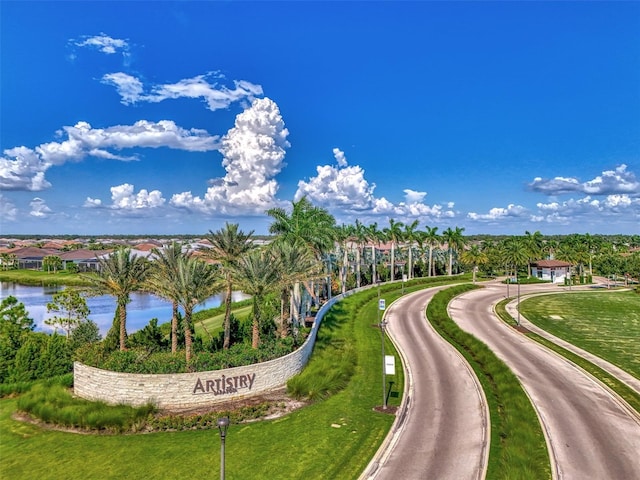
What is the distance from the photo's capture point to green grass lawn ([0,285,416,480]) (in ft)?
61.3

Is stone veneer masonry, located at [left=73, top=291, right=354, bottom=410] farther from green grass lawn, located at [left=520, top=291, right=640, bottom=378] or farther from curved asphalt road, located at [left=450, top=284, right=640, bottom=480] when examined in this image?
green grass lawn, located at [left=520, top=291, right=640, bottom=378]

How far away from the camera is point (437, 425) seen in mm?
22766

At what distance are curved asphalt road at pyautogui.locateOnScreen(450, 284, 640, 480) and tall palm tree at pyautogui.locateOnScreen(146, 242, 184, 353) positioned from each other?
2582 centimetres

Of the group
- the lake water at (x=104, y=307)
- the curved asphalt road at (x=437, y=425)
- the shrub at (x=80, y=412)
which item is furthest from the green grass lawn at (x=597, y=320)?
the lake water at (x=104, y=307)

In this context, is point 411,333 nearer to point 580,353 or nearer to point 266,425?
point 580,353

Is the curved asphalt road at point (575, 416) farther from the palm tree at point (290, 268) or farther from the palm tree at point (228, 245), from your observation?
the palm tree at point (228, 245)

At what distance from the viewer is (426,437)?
2142cm

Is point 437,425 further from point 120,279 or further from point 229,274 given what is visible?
point 120,279

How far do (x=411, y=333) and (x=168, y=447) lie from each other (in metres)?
29.7

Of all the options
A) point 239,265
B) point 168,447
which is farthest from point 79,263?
point 168,447

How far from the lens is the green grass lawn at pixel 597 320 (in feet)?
125

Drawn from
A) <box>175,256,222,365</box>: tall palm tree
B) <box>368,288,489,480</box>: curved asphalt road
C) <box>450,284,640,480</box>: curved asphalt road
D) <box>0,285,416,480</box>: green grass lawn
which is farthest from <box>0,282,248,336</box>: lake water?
<box>450,284,640,480</box>: curved asphalt road

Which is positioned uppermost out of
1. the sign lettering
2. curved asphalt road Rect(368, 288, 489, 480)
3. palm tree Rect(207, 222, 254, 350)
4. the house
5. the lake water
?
palm tree Rect(207, 222, 254, 350)

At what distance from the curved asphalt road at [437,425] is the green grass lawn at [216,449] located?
1.31m
